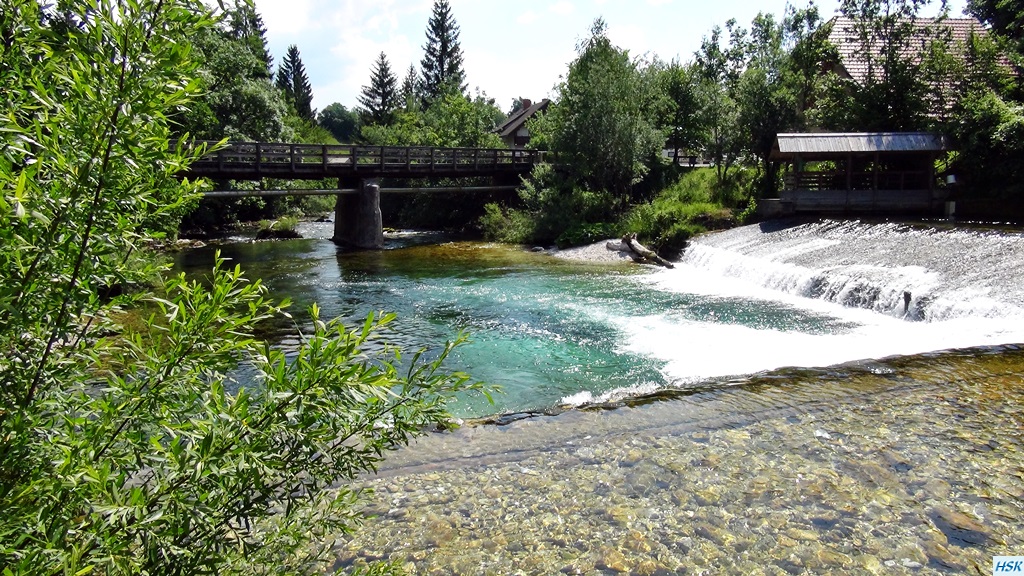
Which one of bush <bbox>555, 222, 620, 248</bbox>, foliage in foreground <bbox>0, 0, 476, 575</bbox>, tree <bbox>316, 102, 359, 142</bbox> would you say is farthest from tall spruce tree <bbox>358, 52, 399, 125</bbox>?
foliage in foreground <bbox>0, 0, 476, 575</bbox>

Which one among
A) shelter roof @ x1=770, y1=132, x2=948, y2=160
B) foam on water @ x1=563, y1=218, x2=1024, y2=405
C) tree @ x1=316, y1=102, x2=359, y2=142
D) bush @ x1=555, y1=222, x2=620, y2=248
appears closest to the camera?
foam on water @ x1=563, y1=218, x2=1024, y2=405

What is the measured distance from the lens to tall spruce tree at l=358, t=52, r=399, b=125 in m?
75.9

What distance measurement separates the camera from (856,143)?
22.1 meters

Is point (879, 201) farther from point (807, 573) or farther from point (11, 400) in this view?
point (11, 400)

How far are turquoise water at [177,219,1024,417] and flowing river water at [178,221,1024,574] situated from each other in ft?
0.25

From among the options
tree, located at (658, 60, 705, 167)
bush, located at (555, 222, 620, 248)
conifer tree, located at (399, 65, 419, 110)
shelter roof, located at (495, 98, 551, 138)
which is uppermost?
conifer tree, located at (399, 65, 419, 110)

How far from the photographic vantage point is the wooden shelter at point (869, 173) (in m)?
21.8

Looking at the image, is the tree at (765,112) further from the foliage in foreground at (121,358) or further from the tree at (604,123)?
the foliage in foreground at (121,358)

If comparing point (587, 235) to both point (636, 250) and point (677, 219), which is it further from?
point (677, 219)

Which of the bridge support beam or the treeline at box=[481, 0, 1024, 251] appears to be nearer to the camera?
the treeline at box=[481, 0, 1024, 251]

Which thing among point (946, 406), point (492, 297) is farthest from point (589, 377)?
point (492, 297)

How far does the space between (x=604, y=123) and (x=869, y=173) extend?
11156mm

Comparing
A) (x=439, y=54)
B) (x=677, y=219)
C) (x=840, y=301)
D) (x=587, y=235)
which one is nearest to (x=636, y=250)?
(x=677, y=219)

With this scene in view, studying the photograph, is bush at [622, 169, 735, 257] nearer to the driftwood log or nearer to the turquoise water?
the driftwood log
